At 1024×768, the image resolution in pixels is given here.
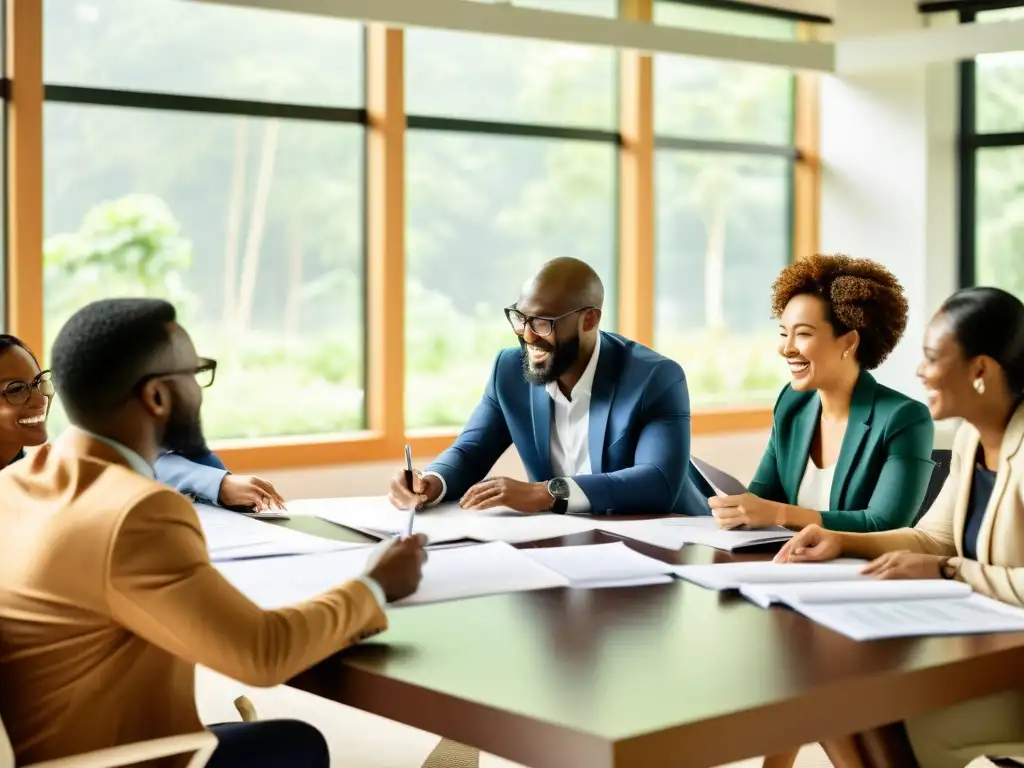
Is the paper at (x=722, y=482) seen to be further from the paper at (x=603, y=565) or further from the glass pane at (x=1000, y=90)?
the glass pane at (x=1000, y=90)

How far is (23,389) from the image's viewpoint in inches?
124

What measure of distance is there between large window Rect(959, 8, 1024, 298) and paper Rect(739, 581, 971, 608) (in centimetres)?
690

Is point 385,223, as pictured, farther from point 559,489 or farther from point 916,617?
point 916,617

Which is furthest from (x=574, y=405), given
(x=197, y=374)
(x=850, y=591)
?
(x=197, y=374)

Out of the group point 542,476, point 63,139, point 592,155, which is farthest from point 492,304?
point 542,476

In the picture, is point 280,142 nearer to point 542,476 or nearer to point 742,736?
point 542,476

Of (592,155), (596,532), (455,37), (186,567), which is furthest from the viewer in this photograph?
(592,155)

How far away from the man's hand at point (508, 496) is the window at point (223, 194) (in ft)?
11.2

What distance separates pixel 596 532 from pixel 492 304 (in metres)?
4.80

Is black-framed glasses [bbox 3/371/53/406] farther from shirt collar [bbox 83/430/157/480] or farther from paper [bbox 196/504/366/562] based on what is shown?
shirt collar [bbox 83/430/157/480]

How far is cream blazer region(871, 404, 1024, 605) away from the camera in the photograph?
7.67ft

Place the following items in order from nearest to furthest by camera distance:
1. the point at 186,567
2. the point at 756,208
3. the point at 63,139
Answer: the point at 186,567 → the point at 63,139 → the point at 756,208

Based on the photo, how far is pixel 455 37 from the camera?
743cm

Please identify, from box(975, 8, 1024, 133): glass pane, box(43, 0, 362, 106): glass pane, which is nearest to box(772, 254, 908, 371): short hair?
box(43, 0, 362, 106): glass pane
